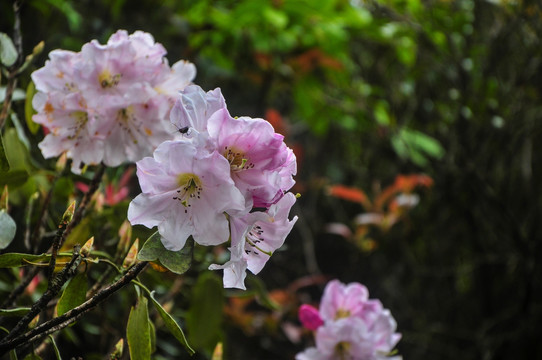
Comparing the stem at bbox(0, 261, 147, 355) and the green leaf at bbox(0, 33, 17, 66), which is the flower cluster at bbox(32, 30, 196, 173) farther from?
the stem at bbox(0, 261, 147, 355)

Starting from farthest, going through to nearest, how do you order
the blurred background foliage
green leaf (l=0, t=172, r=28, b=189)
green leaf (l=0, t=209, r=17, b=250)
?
the blurred background foliage, green leaf (l=0, t=172, r=28, b=189), green leaf (l=0, t=209, r=17, b=250)

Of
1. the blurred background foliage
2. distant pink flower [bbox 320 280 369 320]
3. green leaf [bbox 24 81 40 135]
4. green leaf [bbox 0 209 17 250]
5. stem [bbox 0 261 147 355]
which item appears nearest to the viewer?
stem [bbox 0 261 147 355]

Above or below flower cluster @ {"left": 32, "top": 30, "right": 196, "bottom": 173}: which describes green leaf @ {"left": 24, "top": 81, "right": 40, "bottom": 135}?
below

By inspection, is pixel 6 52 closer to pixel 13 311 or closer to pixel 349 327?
pixel 13 311

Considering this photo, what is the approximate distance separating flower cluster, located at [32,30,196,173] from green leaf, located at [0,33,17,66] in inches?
4.1

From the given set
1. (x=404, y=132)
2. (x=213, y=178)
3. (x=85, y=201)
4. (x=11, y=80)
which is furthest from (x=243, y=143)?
(x=404, y=132)

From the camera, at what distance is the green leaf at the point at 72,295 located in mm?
653

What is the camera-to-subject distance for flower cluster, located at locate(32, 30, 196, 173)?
0.81 metres

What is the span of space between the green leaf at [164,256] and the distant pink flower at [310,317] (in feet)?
1.39

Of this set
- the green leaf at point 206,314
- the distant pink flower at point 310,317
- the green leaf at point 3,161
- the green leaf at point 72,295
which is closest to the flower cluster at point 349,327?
the distant pink flower at point 310,317

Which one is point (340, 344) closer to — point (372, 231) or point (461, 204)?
point (461, 204)

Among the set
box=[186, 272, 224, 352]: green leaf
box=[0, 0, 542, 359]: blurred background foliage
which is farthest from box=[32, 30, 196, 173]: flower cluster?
box=[0, 0, 542, 359]: blurred background foliage

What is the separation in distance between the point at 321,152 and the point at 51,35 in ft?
5.86

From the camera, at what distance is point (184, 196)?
0.65 meters
